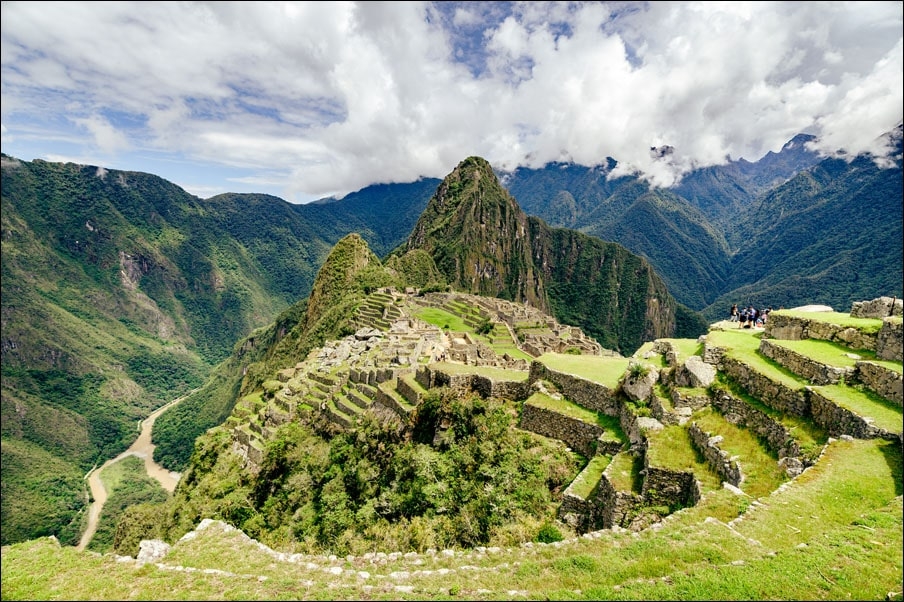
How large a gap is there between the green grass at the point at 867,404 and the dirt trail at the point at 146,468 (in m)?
105

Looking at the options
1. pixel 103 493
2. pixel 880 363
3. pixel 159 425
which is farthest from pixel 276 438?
pixel 159 425

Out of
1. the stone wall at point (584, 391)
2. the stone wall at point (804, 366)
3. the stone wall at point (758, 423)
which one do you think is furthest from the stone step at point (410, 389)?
the stone wall at point (804, 366)

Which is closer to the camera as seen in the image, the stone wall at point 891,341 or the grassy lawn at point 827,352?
the stone wall at point 891,341

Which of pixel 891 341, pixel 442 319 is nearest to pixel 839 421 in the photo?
pixel 891 341

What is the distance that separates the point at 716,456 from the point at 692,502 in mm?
1521

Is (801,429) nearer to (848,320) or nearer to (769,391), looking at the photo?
(769,391)

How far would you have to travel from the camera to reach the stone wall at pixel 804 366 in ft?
35.7

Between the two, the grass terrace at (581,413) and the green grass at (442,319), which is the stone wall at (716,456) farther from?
the green grass at (442,319)

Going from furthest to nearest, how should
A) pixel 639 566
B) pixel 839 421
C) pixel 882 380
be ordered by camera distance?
1. pixel 882 380
2. pixel 839 421
3. pixel 639 566

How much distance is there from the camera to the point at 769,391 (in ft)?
38.1

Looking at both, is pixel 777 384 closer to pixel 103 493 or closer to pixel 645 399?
pixel 645 399

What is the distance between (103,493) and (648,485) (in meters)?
156

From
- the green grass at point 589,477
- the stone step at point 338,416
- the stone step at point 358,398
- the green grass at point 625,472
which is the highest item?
the green grass at point 625,472

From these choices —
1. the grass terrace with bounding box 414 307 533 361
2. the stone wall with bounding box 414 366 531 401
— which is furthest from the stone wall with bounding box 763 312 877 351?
the grass terrace with bounding box 414 307 533 361
